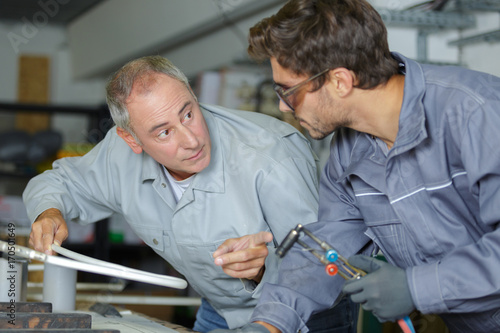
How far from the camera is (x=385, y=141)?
1.26 m

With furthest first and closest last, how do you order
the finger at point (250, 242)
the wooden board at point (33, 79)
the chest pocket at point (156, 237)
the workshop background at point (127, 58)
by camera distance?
the wooden board at point (33, 79), the workshop background at point (127, 58), the chest pocket at point (156, 237), the finger at point (250, 242)

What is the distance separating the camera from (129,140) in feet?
5.59

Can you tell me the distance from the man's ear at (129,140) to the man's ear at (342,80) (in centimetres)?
71

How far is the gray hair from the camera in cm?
158

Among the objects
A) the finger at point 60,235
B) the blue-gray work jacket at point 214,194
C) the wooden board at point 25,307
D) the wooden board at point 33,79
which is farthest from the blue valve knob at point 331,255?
the wooden board at point 33,79

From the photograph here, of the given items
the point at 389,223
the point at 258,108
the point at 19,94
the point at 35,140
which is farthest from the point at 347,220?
the point at 19,94

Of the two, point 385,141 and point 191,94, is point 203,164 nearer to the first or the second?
point 191,94

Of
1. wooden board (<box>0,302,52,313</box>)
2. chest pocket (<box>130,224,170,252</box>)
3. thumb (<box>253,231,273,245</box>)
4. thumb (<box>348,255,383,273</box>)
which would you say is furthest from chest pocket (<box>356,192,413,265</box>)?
wooden board (<box>0,302,52,313</box>)

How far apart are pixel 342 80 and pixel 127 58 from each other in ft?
14.1

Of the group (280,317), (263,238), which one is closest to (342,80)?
(263,238)

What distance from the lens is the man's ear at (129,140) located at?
66.5 inches

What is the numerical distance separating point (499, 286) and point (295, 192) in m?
0.60

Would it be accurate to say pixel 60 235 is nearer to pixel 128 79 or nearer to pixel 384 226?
pixel 128 79

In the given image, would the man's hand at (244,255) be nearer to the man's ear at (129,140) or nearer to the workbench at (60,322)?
the workbench at (60,322)
